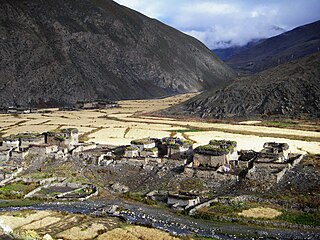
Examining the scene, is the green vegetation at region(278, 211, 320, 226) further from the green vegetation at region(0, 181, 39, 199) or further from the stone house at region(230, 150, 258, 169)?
the green vegetation at region(0, 181, 39, 199)

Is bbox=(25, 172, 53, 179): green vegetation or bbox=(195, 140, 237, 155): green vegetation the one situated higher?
bbox=(195, 140, 237, 155): green vegetation

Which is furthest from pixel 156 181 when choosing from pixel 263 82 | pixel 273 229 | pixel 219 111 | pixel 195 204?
Result: pixel 263 82

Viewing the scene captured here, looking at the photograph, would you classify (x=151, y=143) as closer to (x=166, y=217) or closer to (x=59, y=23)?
(x=166, y=217)

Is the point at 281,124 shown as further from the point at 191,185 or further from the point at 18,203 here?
the point at 18,203

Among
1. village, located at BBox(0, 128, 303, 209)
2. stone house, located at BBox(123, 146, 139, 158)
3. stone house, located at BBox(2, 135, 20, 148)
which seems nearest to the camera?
village, located at BBox(0, 128, 303, 209)

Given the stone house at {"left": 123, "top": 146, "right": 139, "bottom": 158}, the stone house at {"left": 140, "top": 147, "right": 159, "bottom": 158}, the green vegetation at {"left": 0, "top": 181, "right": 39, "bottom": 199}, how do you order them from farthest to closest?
the stone house at {"left": 140, "top": 147, "right": 159, "bottom": 158} < the stone house at {"left": 123, "top": 146, "right": 139, "bottom": 158} < the green vegetation at {"left": 0, "top": 181, "right": 39, "bottom": 199}

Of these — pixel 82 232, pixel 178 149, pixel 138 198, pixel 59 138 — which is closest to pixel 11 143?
pixel 59 138

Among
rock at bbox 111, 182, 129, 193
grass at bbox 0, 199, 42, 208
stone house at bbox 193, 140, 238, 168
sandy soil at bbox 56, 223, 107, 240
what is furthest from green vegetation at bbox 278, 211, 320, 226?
grass at bbox 0, 199, 42, 208

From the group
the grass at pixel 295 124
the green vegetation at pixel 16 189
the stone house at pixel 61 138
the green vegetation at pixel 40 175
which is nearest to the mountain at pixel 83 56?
the grass at pixel 295 124
